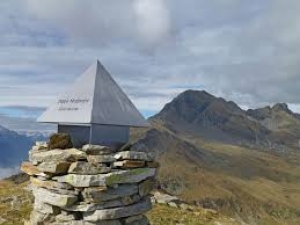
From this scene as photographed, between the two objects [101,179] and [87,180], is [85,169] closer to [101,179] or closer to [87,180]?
[87,180]

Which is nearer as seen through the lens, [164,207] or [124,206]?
[124,206]

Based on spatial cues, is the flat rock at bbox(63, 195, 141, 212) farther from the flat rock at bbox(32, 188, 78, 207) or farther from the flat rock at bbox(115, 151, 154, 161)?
the flat rock at bbox(115, 151, 154, 161)

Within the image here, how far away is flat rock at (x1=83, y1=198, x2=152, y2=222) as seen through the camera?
1492cm

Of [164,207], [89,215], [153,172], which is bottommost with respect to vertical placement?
[164,207]

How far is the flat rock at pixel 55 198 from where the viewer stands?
1491 centimetres

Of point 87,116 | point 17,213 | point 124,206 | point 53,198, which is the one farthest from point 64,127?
point 17,213

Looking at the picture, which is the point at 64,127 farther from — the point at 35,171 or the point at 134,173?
the point at 134,173

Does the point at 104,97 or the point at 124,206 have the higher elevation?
the point at 104,97

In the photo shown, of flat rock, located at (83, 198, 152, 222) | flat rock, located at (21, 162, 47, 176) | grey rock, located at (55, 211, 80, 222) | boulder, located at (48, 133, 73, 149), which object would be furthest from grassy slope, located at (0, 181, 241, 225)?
flat rock, located at (83, 198, 152, 222)

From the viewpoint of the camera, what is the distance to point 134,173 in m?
15.6

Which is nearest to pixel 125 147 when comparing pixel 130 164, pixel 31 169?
pixel 130 164

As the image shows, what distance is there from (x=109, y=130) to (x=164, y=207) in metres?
20.6

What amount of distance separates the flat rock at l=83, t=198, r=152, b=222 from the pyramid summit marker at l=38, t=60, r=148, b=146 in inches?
94.5

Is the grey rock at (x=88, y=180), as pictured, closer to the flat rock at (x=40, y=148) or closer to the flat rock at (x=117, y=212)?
the flat rock at (x=117, y=212)
